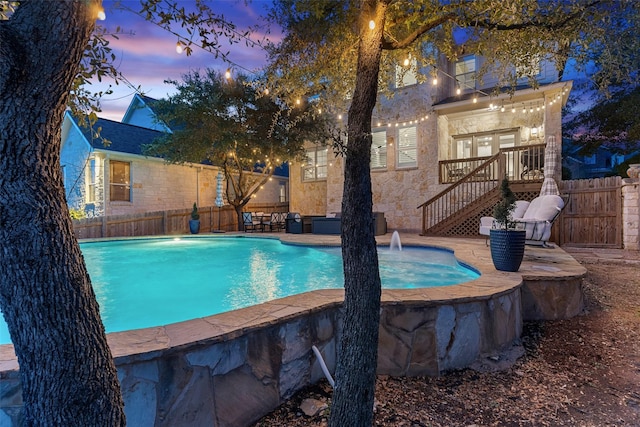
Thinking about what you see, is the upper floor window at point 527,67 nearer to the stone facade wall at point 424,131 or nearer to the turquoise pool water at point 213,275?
the turquoise pool water at point 213,275

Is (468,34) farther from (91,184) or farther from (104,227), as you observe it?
(91,184)

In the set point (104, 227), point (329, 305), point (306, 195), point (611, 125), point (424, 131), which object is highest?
point (611, 125)

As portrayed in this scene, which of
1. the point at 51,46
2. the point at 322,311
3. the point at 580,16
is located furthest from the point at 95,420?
the point at 580,16

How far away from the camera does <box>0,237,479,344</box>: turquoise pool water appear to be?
446 centimetres

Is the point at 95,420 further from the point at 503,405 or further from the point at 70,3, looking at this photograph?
the point at 503,405

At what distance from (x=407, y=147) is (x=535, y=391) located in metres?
10.6

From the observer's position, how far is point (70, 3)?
3.17 feet

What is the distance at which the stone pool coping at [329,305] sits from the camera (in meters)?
1.76

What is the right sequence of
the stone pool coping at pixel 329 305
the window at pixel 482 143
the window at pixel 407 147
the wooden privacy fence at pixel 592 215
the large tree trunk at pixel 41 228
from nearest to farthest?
the large tree trunk at pixel 41 228
the stone pool coping at pixel 329 305
the wooden privacy fence at pixel 592 215
the window at pixel 482 143
the window at pixel 407 147

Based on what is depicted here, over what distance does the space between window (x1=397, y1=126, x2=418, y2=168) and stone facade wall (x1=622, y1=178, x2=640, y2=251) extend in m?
5.75

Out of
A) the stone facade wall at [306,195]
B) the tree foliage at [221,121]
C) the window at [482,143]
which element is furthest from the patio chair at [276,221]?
the window at [482,143]

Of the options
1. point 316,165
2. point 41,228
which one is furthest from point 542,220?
point 316,165

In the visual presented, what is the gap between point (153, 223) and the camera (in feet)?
39.4

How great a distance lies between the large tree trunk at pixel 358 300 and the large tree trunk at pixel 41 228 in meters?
1.04
